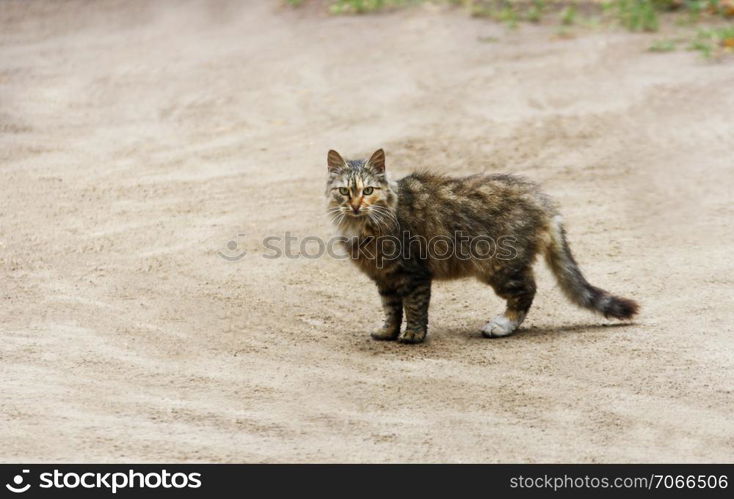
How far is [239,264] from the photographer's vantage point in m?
8.67

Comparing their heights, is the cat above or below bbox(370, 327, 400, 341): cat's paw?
above

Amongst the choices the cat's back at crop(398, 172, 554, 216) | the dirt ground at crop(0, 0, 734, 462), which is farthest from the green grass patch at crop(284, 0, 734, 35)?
the cat's back at crop(398, 172, 554, 216)

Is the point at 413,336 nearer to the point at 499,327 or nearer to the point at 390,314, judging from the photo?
the point at 390,314

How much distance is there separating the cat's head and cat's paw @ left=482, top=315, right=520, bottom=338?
1059mm

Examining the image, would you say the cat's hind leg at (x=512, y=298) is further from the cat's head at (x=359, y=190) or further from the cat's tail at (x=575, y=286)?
the cat's head at (x=359, y=190)

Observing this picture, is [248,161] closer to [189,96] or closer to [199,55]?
[189,96]

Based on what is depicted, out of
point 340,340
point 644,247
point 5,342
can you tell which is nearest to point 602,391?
point 340,340

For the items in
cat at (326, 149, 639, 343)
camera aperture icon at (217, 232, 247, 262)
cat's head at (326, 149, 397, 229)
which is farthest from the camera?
camera aperture icon at (217, 232, 247, 262)

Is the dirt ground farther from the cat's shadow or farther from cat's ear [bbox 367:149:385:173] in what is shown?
cat's ear [bbox 367:149:385:173]

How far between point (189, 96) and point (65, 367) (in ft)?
22.2

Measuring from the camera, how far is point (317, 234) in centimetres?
930

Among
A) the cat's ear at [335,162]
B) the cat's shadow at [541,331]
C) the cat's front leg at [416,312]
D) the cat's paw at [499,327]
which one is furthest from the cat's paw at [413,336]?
the cat's ear at [335,162]

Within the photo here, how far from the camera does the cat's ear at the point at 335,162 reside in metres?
7.25

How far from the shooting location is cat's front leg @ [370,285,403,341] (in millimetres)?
7379
